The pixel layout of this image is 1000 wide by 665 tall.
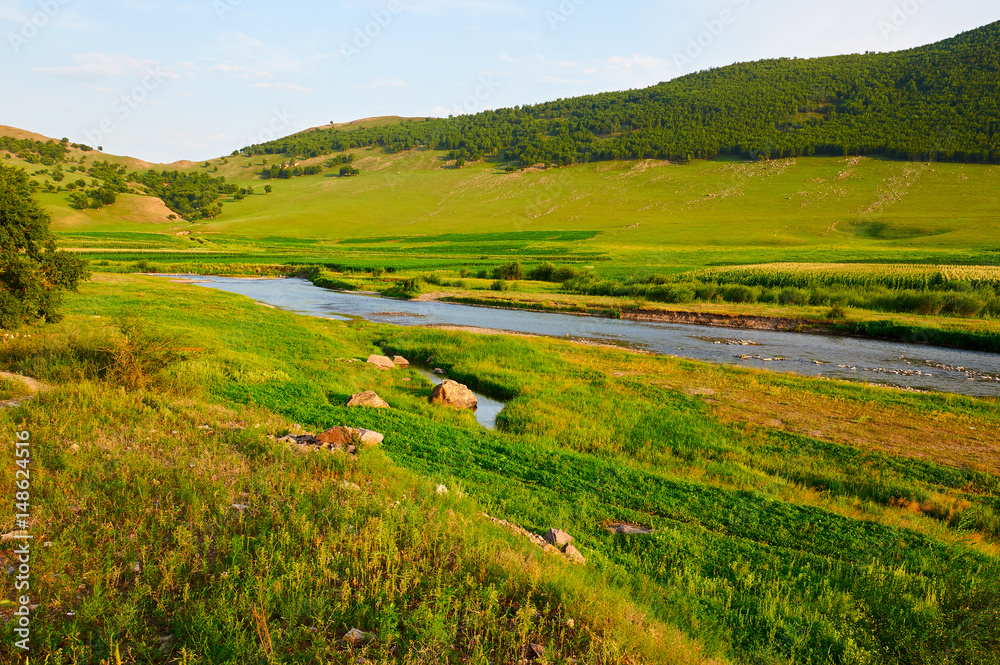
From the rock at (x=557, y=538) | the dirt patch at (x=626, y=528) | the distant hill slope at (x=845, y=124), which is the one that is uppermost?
the distant hill slope at (x=845, y=124)

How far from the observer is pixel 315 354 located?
23.0 metres

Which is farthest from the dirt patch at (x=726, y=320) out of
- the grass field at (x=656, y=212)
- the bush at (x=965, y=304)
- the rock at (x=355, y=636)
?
the rock at (x=355, y=636)

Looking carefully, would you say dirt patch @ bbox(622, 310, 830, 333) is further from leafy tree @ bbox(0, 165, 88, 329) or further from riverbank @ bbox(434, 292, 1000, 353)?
leafy tree @ bbox(0, 165, 88, 329)

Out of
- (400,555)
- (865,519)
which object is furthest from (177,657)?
(865,519)

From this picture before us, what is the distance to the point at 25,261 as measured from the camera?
16266 mm

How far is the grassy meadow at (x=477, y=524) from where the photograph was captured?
188 inches

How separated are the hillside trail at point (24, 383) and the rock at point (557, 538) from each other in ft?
34.4

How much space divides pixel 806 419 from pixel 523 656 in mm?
16159

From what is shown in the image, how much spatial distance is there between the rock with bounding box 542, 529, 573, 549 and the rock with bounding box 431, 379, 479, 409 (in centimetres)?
923

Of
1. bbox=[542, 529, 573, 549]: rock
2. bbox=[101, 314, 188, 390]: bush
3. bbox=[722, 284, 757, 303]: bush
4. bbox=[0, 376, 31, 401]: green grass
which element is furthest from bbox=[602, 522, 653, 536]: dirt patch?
bbox=[722, 284, 757, 303]: bush

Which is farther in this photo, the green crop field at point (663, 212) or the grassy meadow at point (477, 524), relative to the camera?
the green crop field at point (663, 212)

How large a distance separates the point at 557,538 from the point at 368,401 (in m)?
9.17

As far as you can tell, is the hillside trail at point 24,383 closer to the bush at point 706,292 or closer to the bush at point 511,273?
the bush at point 706,292

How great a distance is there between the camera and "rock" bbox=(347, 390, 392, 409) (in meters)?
15.2
